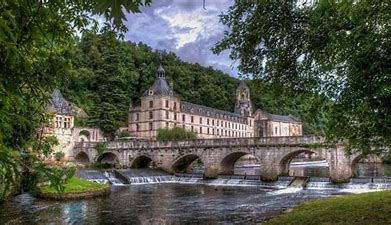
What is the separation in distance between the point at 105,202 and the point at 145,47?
9795 centimetres

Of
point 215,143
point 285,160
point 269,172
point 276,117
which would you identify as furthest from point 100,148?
point 276,117

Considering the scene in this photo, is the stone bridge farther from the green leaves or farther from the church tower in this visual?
the church tower

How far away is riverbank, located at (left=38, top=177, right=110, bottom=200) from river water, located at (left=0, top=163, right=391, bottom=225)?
2.72 feet

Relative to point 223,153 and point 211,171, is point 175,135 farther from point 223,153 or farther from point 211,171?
point 223,153

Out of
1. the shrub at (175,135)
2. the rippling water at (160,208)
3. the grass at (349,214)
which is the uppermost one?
the shrub at (175,135)

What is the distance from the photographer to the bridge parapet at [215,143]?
3978 centimetres

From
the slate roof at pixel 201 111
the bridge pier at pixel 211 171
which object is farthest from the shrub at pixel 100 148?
the slate roof at pixel 201 111

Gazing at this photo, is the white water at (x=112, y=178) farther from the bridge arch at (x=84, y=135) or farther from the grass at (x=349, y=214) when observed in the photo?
the grass at (x=349, y=214)

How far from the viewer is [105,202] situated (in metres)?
25.4

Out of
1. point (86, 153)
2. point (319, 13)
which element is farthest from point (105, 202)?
point (86, 153)

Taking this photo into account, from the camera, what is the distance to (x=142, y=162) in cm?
5300

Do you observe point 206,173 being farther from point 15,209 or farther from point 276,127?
point 276,127

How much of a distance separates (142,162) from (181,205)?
29394 mm

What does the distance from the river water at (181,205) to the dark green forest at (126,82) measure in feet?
83.7
